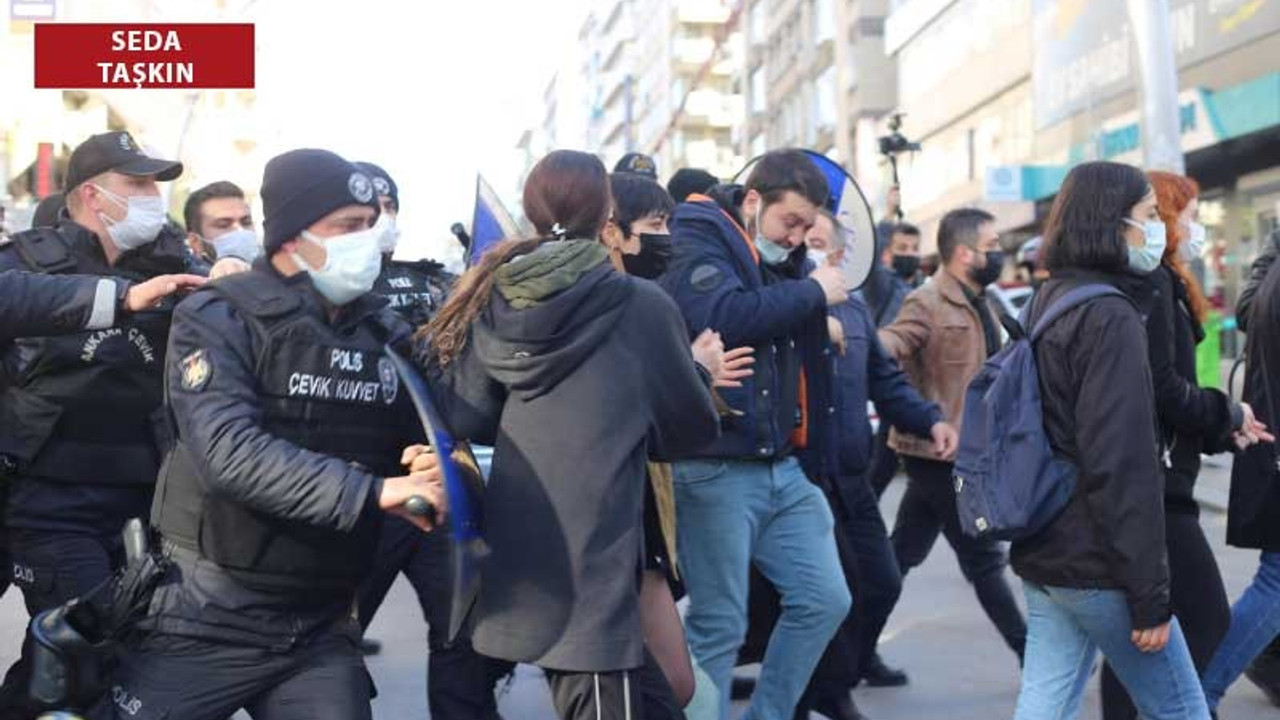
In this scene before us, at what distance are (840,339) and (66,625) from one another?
2.87 meters

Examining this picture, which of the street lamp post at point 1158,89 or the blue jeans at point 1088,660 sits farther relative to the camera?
the street lamp post at point 1158,89

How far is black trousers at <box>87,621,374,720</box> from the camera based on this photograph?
364 centimetres

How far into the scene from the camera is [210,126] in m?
62.4

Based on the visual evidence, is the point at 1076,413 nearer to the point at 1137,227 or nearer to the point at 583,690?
the point at 1137,227

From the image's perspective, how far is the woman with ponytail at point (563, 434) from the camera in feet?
12.2

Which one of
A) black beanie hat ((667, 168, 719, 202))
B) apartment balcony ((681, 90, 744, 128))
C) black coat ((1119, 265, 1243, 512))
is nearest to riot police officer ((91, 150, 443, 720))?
black coat ((1119, 265, 1243, 512))

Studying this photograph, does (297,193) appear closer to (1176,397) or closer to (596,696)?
(596,696)

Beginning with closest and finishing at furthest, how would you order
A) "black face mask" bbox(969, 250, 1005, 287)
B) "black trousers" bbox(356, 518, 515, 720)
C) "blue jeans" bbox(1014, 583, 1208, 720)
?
1. "blue jeans" bbox(1014, 583, 1208, 720)
2. "black trousers" bbox(356, 518, 515, 720)
3. "black face mask" bbox(969, 250, 1005, 287)

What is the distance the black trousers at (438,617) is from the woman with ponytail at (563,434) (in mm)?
1199

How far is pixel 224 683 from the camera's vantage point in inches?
144

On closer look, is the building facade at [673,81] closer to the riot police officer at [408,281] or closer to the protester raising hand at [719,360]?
the riot police officer at [408,281]

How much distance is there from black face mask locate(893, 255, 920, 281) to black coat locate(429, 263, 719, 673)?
686cm

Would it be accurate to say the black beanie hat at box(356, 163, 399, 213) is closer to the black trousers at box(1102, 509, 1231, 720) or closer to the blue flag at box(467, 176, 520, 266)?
the blue flag at box(467, 176, 520, 266)

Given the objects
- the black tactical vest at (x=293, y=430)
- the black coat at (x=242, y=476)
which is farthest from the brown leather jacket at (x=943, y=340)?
the black coat at (x=242, y=476)
